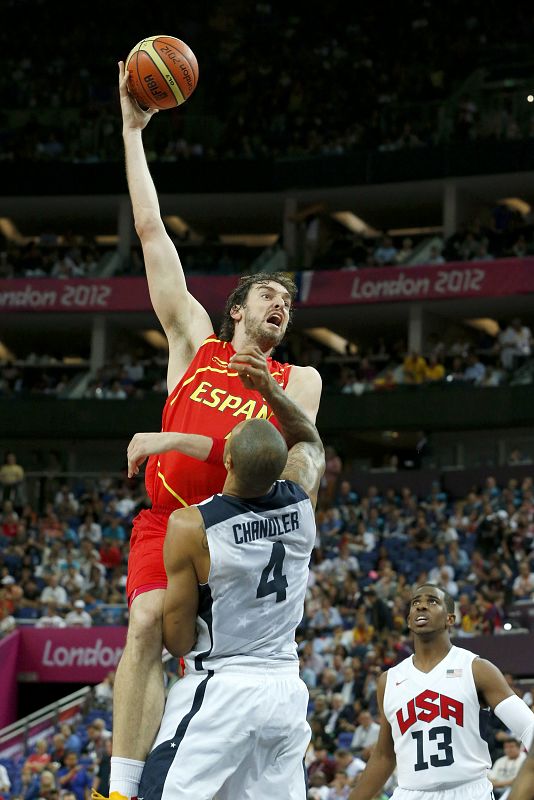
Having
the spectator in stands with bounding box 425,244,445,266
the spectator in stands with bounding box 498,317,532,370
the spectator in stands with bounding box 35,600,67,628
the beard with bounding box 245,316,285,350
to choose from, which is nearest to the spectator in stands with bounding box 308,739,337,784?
the spectator in stands with bounding box 35,600,67,628

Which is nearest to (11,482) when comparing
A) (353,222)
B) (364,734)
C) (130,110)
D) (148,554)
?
(353,222)

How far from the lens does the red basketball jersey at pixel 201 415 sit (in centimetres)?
702

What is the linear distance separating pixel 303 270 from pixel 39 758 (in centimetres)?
2179

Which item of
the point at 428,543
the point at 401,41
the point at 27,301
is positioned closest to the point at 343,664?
the point at 428,543

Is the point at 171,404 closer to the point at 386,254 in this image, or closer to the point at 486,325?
the point at 386,254

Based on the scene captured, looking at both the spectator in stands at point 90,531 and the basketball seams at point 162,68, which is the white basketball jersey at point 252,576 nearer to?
the basketball seams at point 162,68

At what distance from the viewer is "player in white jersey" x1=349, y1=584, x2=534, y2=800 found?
8398 mm

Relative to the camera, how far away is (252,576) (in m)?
6.08

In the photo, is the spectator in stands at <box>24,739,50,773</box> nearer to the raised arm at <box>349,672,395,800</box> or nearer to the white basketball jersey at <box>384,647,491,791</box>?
the raised arm at <box>349,672,395,800</box>

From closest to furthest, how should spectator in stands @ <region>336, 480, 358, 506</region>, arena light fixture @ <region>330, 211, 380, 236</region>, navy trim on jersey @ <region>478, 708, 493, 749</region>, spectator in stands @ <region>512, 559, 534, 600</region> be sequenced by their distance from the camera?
navy trim on jersey @ <region>478, 708, 493, 749</region>, spectator in stands @ <region>512, 559, 534, 600</region>, spectator in stands @ <region>336, 480, 358, 506</region>, arena light fixture @ <region>330, 211, 380, 236</region>

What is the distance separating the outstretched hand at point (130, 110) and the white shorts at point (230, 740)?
342 centimetres

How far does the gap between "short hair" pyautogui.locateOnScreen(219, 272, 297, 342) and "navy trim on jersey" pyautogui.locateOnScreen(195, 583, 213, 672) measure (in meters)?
1.94

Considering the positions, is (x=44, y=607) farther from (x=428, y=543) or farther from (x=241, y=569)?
(x=241, y=569)

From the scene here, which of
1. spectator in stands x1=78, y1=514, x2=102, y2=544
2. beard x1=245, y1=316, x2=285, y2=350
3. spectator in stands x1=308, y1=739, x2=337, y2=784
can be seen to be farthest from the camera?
spectator in stands x1=78, y1=514, x2=102, y2=544
